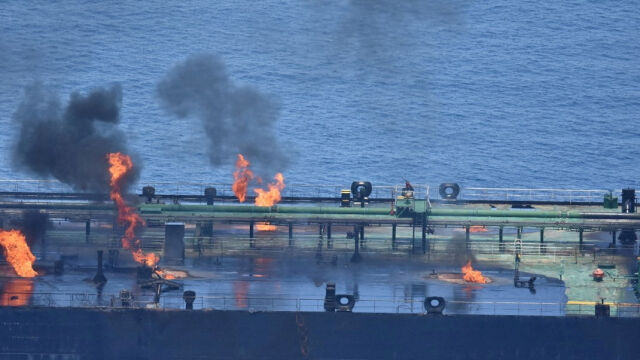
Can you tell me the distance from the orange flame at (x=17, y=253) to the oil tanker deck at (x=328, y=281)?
758 millimetres

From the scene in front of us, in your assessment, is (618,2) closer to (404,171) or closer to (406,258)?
(404,171)

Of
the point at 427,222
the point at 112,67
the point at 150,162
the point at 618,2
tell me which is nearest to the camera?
the point at 427,222

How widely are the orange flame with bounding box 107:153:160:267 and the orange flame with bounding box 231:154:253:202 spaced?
9.03m

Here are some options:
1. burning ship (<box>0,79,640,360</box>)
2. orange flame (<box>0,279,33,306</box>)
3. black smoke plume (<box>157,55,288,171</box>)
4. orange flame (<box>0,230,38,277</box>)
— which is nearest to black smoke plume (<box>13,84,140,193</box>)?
burning ship (<box>0,79,640,360</box>)

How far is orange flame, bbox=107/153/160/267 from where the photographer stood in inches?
3278

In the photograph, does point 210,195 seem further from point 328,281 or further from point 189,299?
point 189,299

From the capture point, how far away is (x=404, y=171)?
5782 inches

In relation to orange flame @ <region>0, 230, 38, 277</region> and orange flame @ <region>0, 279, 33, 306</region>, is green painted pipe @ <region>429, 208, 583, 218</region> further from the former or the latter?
orange flame @ <region>0, 279, 33, 306</region>

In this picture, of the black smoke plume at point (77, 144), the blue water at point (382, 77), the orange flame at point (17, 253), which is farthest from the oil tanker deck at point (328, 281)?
the blue water at point (382, 77)

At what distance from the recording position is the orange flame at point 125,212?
83250mm

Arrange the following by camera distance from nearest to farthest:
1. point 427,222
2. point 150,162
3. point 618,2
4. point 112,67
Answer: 1. point 427,222
2. point 150,162
3. point 112,67
4. point 618,2

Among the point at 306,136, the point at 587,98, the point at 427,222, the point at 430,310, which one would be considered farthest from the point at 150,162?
the point at 430,310

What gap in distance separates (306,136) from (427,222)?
6904cm

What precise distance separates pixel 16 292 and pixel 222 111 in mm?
43294
